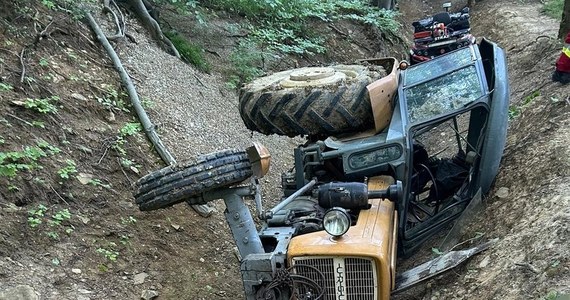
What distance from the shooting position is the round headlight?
3912 millimetres

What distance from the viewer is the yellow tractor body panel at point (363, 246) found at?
3842mm

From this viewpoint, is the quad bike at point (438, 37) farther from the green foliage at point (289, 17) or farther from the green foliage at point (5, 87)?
the green foliage at point (5, 87)

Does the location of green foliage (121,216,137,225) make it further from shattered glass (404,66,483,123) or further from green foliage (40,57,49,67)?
shattered glass (404,66,483,123)

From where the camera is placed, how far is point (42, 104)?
596cm

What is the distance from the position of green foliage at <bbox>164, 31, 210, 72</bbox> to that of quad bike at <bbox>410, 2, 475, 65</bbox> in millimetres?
4664

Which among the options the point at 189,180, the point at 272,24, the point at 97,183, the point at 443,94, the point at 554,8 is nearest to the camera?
the point at 189,180

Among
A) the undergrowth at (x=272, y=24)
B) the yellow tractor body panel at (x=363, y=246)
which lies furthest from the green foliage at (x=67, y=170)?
the undergrowth at (x=272, y=24)

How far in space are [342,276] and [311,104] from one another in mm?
1953

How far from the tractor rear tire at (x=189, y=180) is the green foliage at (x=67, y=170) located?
4.79 ft

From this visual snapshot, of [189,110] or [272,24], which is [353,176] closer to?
[189,110]

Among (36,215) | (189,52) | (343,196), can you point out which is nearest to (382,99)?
(343,196)

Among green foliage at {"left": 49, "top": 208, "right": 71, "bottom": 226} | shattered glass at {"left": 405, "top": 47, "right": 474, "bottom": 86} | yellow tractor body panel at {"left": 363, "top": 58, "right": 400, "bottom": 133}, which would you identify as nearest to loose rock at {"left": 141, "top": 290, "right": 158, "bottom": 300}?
green foliage at {"left": 49, "top": 208, "right": 71, "bottom": 226}

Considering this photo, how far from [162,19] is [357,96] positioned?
20.1 feet

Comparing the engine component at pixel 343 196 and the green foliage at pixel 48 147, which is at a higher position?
the engine component at pixel 343 196
